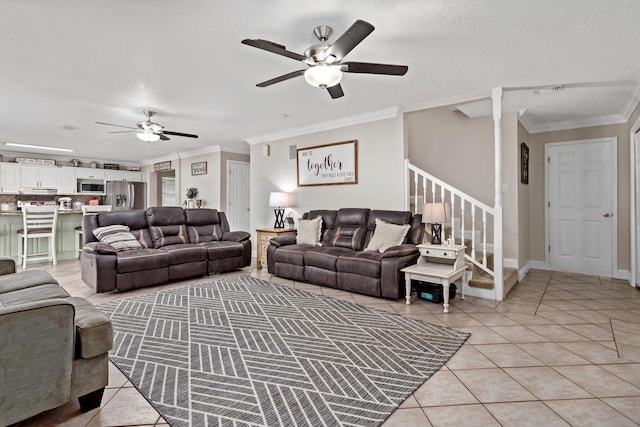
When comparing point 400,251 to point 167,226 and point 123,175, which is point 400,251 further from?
point 123,175

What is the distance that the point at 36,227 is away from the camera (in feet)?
19.2

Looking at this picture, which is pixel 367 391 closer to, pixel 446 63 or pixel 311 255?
pixel 311 255

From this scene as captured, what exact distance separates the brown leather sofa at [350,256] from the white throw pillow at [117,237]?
6.11 feet

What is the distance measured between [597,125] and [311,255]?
4725 millimetres

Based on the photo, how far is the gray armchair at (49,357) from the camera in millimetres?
1449

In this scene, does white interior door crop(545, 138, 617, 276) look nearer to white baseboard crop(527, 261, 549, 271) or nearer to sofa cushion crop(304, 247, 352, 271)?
white baseboard crop(527, 261, 549, 271)

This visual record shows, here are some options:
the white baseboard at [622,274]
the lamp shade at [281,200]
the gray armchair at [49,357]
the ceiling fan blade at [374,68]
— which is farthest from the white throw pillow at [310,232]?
the white baseboard at [622,274]

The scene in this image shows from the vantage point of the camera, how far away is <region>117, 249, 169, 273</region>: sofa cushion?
162 inches

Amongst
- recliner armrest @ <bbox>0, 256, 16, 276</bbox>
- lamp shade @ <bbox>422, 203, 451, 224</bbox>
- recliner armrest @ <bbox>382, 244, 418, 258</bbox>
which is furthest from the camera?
recliner armrest @ <bbox>382, 244, 418, 258</bbox>

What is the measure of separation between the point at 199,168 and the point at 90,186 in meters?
3.30

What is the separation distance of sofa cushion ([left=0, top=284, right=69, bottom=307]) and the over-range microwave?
758 cm

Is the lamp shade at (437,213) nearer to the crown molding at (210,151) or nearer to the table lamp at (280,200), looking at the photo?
the table lamp at (280,200)

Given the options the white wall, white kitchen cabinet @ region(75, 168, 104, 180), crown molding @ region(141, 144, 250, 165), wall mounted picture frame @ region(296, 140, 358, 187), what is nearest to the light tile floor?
the white wall

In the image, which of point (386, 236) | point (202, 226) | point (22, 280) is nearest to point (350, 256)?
point (386, 236)
